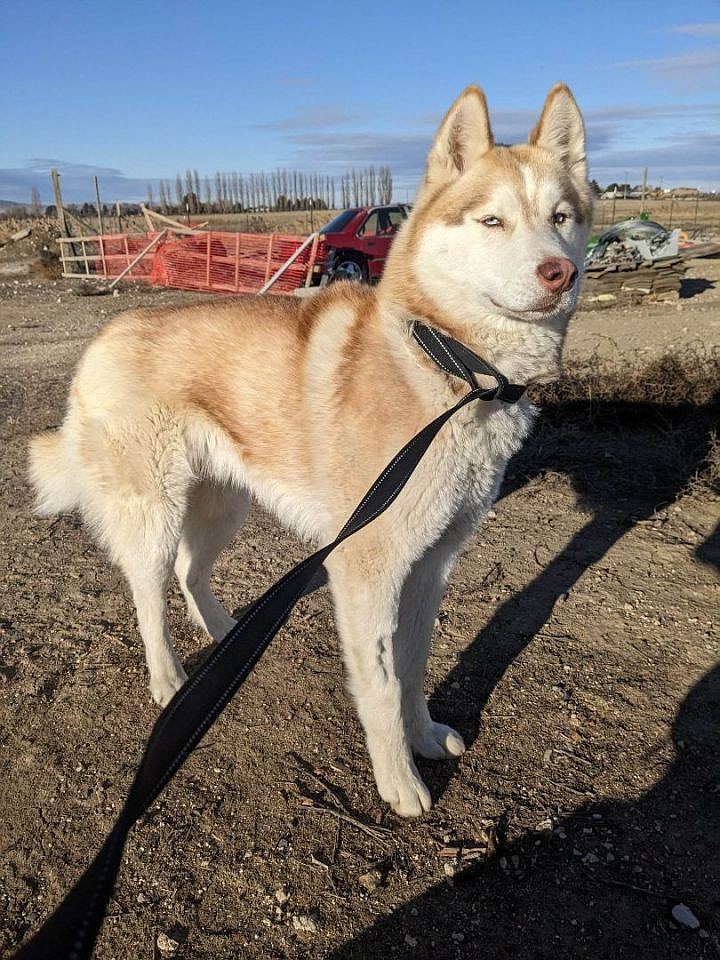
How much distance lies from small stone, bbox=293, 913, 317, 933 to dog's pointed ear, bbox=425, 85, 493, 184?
8.42ft

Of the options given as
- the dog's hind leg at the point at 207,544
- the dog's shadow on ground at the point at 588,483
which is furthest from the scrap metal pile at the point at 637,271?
the dog's hind leg at the point at 207,544

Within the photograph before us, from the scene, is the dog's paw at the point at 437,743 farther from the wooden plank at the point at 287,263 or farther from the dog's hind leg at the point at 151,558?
the wooden plank at the point at 287,263

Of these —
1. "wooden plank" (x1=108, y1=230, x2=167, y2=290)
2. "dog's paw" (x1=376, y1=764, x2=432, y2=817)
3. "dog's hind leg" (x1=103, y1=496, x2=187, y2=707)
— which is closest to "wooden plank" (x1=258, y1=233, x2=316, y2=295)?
"wooden plank" (x1=108, y1=230, x2=167, y2=290)

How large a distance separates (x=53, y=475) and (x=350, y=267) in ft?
43.2

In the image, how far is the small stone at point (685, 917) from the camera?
6.88 ft

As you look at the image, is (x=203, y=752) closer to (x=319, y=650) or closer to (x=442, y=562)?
(x=319, y=650)

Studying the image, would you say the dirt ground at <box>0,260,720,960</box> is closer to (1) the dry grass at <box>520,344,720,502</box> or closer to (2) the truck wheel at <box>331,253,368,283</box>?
(1) the dry grass at <box>520,344,720,502</box>

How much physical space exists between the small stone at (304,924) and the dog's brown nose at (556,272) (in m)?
2.11

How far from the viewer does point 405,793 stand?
2523 millimetres

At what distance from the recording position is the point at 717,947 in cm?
204

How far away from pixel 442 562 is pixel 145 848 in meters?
1.43

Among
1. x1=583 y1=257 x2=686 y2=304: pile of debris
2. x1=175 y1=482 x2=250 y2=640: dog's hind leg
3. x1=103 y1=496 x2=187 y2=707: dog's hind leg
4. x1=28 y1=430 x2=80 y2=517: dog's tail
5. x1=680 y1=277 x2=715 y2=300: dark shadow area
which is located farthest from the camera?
x1=680 y1=277 x2=715 y2=300: dark shadow area

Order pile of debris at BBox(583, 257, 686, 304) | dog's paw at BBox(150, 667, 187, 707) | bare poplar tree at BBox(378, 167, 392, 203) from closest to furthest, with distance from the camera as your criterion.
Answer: dog's paw at BBox(150, 667, 187, 707), pile of debris at BBox(583, 257, 686, 304), bare poplar tree at BBox(378, 167, 392, 203)

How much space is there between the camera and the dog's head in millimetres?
2330
